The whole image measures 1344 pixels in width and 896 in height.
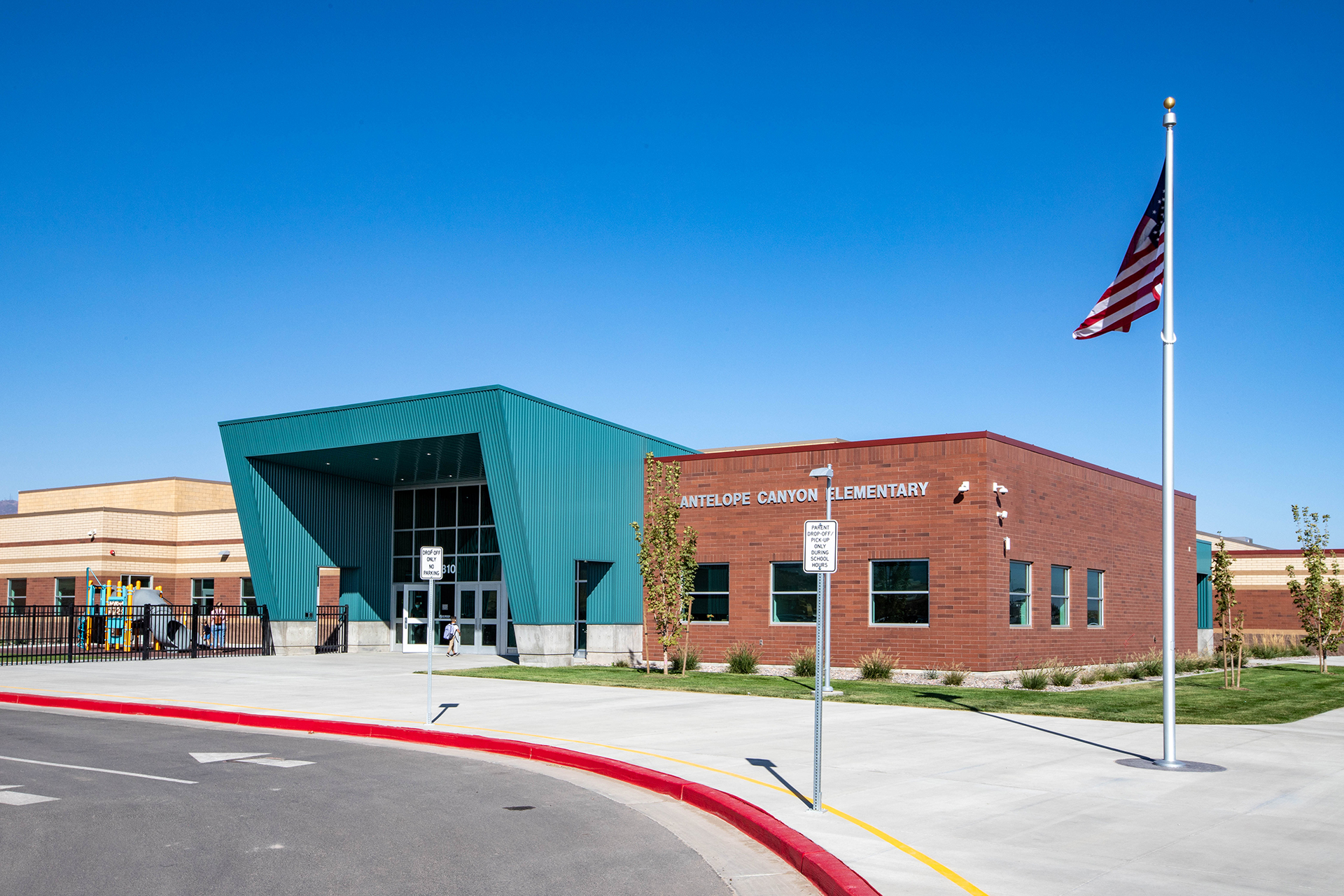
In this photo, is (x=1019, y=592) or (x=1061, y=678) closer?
(x=1061, y=678)

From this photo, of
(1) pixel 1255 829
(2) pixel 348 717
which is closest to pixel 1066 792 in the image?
(1) pixel 1255 829

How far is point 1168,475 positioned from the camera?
42.3ft

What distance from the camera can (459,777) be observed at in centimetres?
1237

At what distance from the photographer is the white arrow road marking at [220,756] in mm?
13398

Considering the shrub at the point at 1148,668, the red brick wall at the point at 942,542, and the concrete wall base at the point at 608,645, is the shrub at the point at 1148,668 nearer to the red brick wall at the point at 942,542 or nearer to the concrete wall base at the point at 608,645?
the red brick wall at the point at 942,542

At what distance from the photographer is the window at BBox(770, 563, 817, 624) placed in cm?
2966

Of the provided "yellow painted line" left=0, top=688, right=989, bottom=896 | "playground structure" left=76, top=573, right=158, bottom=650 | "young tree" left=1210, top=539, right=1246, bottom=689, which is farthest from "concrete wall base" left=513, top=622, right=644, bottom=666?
"young tree" left=1210, top=539, right=1246, bottom=689

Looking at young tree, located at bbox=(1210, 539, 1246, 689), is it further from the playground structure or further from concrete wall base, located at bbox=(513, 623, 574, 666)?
→ the playground structure

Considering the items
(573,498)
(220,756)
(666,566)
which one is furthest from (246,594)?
(220,756)

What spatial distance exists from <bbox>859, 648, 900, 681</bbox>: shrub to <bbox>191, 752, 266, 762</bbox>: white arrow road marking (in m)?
16.1

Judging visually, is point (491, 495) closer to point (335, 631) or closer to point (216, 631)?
point (335, 631)

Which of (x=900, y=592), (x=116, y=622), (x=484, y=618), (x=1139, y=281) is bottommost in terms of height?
(x=116, y=622)

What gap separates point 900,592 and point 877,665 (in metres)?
2.19

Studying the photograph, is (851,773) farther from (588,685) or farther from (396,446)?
(396,446)
